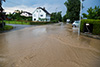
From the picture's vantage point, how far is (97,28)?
7.22 meters

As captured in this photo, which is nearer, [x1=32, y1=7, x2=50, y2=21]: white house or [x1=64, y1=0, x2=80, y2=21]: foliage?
[x1=64, y1=0, x2=80, y2=21]: foliage

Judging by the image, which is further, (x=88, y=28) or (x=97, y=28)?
(x=88, y=28)

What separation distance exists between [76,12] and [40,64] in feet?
118

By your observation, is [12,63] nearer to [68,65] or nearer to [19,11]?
[68,65]

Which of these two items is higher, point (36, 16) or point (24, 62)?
point (36, 16)

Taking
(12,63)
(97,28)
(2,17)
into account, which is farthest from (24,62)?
(2,17)

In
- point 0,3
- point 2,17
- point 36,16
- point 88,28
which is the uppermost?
point 36,16

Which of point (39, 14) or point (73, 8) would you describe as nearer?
point (73, 8)

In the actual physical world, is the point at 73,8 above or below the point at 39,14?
above

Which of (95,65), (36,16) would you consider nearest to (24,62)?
(95,65)

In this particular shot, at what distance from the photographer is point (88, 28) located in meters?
8.18

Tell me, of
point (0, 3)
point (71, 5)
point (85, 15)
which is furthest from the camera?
point (71, 5)

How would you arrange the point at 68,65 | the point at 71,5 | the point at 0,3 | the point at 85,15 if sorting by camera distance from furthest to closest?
1. the point at 71,5
2. the point at 85,15
3. the point at 0,3
4. the point at 68,65

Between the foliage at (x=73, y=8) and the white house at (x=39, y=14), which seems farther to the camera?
the white house at (x=39, y=14)
